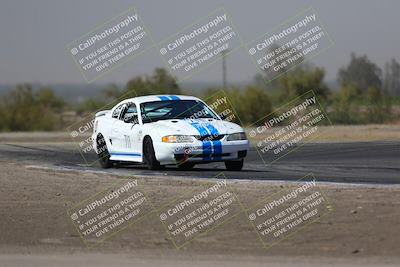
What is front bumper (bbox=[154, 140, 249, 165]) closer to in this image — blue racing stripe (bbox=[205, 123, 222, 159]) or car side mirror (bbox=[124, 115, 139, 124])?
blue racing stripe (bbox=[205, 123, 222, 159])

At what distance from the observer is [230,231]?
424 inches

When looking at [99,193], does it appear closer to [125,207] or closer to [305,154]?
[125,207]

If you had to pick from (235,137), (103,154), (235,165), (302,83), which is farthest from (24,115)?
(235,137)

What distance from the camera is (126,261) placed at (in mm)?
9133

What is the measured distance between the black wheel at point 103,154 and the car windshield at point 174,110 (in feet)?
4.95

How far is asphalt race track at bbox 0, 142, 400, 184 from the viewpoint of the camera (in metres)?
16.7

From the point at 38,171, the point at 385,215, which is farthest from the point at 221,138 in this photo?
the point at 385,215

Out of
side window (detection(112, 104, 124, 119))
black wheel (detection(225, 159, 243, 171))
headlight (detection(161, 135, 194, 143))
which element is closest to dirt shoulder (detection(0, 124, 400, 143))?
side window (detection(112, 104, 124, 119))

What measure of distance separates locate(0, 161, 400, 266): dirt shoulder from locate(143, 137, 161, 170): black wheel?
3530mm

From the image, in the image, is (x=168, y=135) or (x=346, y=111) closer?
(x=168, y=135)

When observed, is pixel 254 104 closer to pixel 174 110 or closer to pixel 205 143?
pixel 174 110

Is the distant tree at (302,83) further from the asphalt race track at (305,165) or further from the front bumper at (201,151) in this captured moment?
the front bumper at (201,151)

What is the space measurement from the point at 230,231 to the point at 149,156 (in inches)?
304

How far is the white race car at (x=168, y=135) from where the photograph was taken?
1752cm
